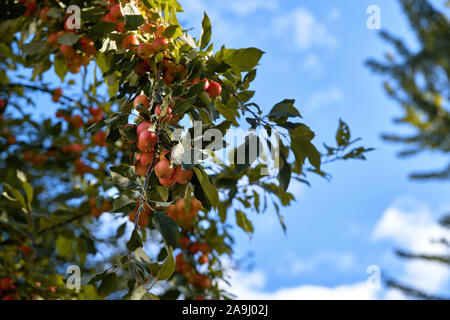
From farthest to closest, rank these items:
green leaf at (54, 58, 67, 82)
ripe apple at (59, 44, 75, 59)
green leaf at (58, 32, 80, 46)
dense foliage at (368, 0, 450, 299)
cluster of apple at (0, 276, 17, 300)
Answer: dense foliage at (368, 0, 450, 299)
cluster of apple at (0, 276, 17, 300)
green leaf at (54, 58, 67, 82)
ripe apple at (59, 44, 75, 59)
green leaf at (58, 32, 80, 46)

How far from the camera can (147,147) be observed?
1.80 feet

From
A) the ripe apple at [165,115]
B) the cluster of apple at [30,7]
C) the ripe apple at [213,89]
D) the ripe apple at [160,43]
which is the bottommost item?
the ripe apple at [165,115]

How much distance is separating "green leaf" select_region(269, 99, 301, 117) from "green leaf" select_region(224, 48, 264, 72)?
113mm

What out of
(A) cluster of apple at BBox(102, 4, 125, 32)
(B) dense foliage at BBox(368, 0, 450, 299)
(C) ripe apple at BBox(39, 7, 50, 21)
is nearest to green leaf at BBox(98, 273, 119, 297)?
(A) cluster of apple at BBox(102, 4, 125, 32)

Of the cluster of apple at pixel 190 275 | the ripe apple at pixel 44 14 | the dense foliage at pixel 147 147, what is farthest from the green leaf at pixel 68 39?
the cluster of apple at pixel 190 275

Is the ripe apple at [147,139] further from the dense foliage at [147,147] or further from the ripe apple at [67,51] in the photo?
the ripe apple at [67,51]

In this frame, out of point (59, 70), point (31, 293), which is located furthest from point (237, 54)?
point (31, 293)

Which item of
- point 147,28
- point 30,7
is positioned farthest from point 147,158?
point 30,7

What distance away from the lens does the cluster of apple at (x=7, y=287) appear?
3.59ft

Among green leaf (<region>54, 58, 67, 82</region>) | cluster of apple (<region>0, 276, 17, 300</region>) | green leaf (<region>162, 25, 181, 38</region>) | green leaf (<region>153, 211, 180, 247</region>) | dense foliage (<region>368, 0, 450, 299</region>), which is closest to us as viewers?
green leaf (<region>153, 211, 180, 247</region>)

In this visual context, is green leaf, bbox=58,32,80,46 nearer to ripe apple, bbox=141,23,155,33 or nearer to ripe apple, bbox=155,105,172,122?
ripe apple, bbox=141,23,155,33

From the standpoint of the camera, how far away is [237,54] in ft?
2.25

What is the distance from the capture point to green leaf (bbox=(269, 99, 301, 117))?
0.59 m
